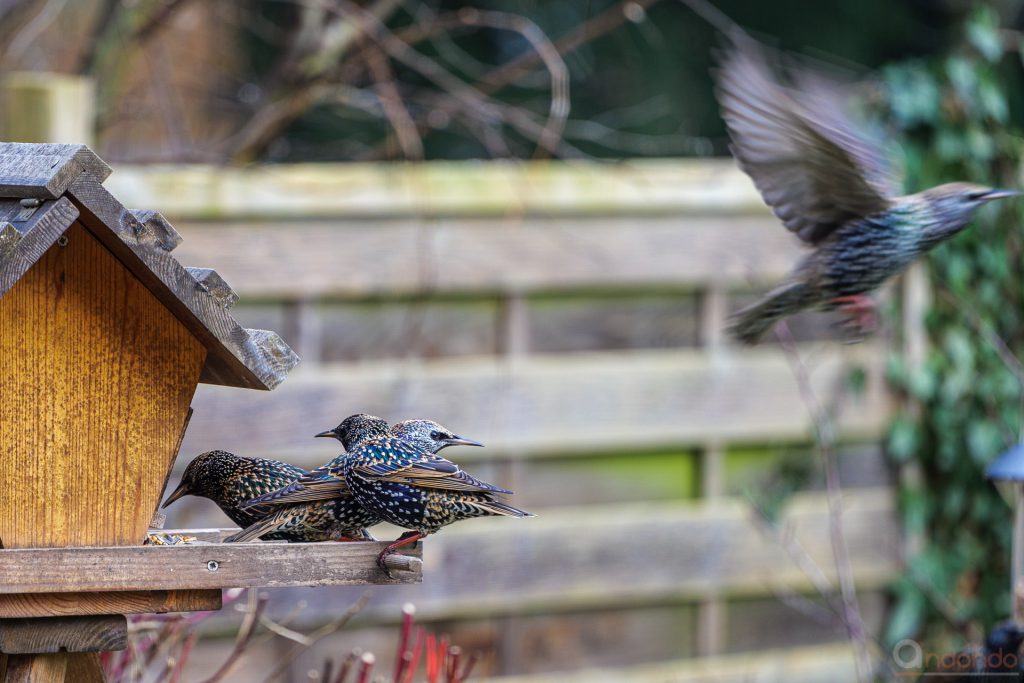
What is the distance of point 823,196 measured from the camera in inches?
111

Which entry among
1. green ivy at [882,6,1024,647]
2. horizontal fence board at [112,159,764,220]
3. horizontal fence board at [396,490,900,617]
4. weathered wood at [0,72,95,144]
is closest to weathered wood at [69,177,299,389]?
weathered wood at [0,72,95,144]

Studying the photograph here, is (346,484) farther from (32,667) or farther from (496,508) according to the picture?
(32,667)

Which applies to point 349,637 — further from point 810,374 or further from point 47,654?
point 47,654

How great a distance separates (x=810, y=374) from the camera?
4.48m

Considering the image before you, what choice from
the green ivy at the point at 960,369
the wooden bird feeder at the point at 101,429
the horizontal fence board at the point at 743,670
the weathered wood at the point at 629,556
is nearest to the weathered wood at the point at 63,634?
the wooden bird feeder at the point at 101,429

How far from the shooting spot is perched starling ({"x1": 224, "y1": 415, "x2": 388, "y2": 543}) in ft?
5.89

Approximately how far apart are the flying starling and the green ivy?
1.91 metres

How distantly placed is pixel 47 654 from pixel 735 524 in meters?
2.92

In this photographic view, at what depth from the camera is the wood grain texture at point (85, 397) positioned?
1.71m

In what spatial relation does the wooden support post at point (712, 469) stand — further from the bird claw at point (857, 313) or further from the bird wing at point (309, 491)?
the bird wing at point (309, 491)

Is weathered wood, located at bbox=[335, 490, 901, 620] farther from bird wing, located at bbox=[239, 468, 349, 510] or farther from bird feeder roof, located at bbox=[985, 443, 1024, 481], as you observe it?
bird wing, located at bbox=[239, 468, 349, 510]

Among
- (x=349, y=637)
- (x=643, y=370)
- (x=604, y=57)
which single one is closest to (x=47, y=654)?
(x=349, y=637)

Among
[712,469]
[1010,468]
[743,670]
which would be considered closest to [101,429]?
[1010,468]

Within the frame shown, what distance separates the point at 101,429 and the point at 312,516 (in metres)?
0.30
